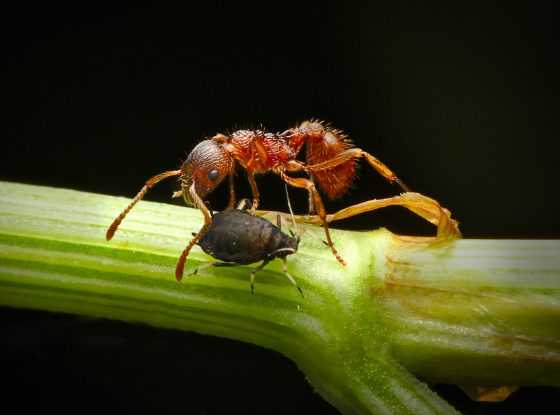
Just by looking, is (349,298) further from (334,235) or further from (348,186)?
(348,186)

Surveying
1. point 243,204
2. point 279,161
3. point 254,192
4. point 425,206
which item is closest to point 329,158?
point 279,161

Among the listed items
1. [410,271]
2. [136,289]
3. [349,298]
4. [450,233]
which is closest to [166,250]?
[136,289]

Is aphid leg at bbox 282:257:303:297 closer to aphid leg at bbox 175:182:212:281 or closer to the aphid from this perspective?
the aphid

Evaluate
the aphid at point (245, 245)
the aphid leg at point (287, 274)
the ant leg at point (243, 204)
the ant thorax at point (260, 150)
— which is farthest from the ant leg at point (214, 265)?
the ant thorax at point (260, 150)

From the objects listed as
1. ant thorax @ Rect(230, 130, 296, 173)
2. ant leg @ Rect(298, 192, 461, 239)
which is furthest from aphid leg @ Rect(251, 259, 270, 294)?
ant thorax @ Rect(230, 130, 296, 173)

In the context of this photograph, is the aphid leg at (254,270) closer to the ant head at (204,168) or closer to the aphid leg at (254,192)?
the aphid leg at (254,192)

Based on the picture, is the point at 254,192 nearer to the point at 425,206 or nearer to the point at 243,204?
the point at 243,204
